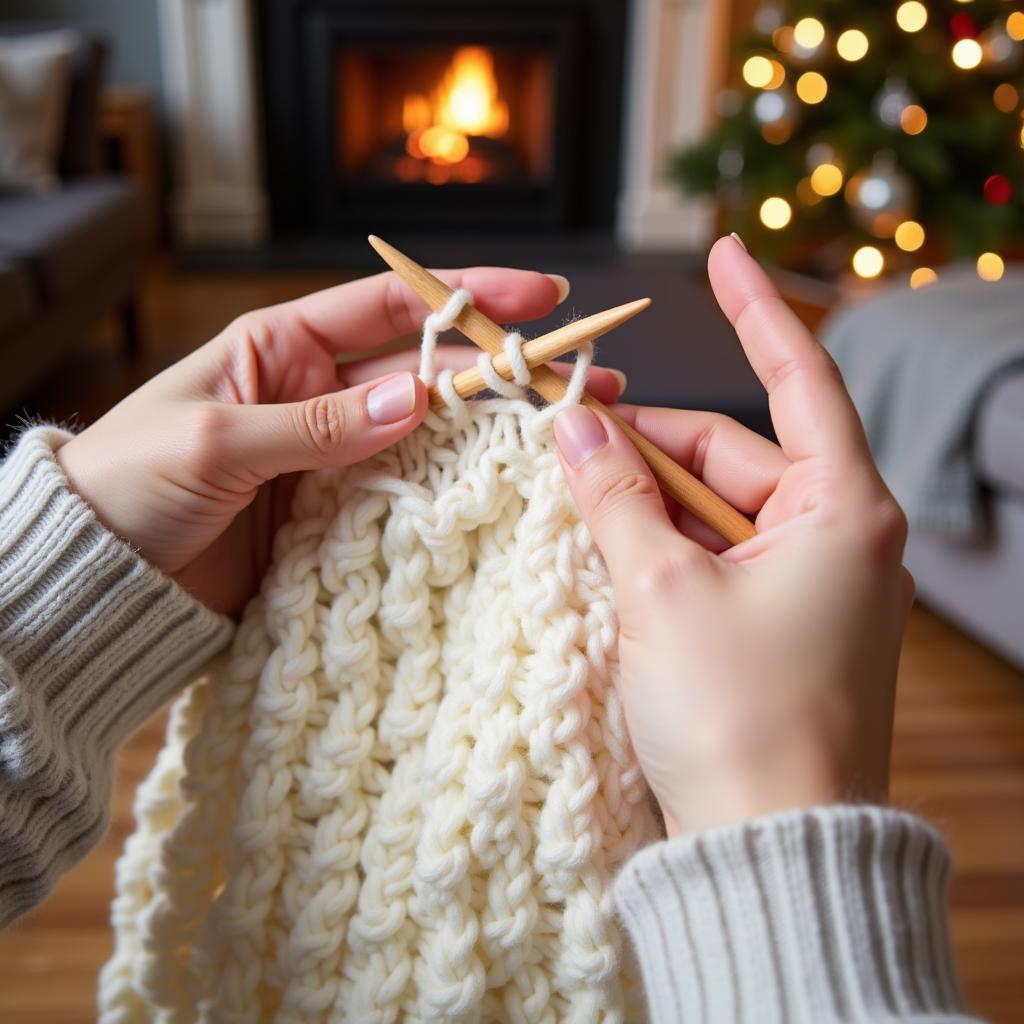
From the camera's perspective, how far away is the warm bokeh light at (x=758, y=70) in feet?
9.33

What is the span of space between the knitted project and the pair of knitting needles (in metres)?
0.01

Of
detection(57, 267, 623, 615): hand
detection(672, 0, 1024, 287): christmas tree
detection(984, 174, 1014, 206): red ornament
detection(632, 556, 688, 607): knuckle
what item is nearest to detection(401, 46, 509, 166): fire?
detection(672, 0, 1024, 287): christmas tree

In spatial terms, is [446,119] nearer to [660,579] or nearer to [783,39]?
[783,39]

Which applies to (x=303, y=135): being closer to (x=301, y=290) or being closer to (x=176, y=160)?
(x=176, y=160)

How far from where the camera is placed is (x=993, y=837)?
1.17m

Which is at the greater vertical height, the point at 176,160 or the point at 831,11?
the point at 831,11

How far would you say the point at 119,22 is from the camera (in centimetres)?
350

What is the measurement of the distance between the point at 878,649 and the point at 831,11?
2640 millimetres

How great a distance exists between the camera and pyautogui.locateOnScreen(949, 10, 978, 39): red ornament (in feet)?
8.78

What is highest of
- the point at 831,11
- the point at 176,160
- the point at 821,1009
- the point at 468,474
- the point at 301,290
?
the point at 831,11

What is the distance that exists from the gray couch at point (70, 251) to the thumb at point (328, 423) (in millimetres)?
1486

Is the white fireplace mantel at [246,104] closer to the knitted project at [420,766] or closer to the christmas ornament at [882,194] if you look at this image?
the christmas ornament at [882,194]

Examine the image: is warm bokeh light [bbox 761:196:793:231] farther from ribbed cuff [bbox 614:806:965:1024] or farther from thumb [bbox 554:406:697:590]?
ribbed cuff [bbox 614:806:965:1024]

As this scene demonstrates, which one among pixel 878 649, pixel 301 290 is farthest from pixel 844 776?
pixel 301 290
